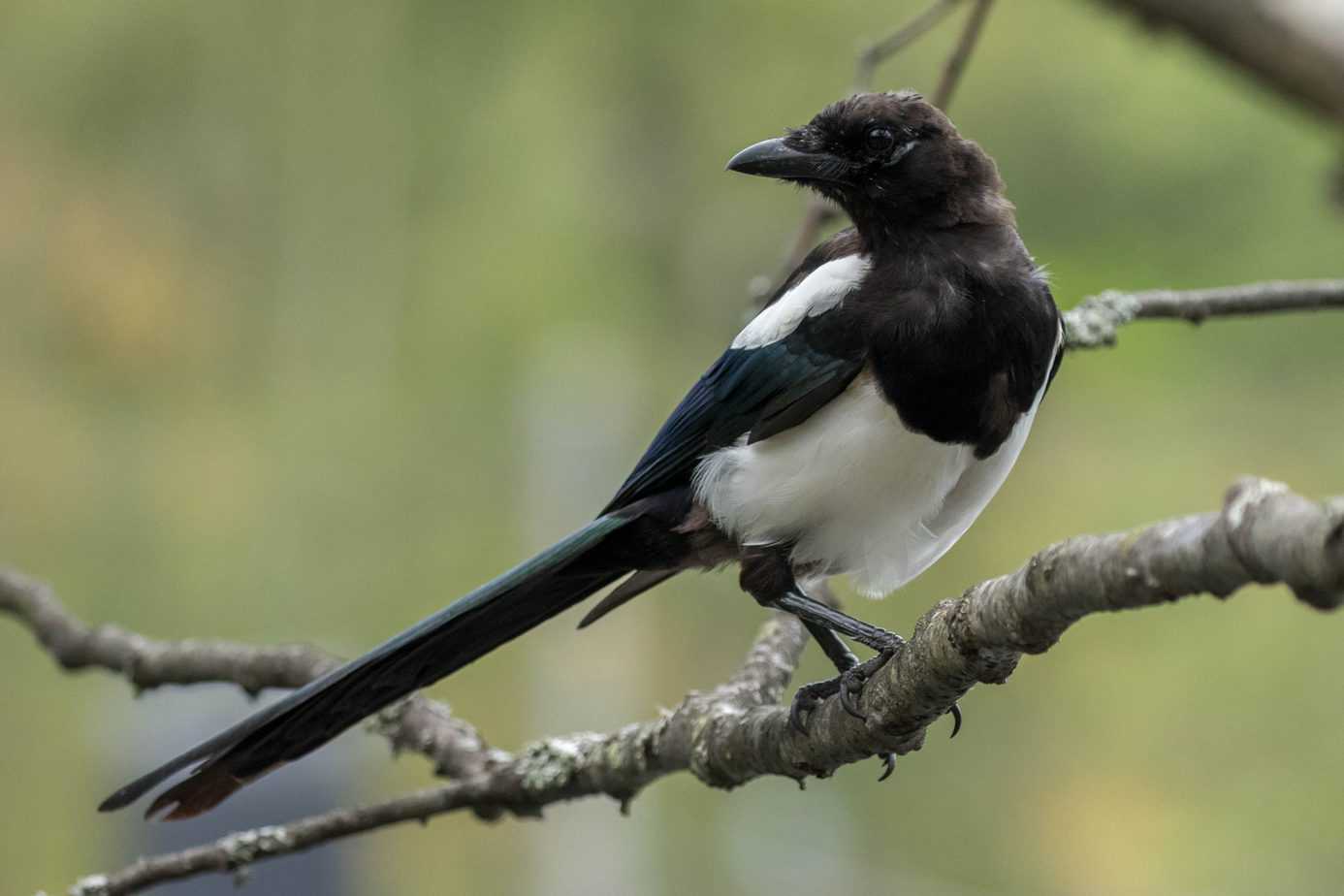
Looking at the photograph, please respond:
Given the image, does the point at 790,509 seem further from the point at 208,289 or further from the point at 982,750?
the point at 208,289

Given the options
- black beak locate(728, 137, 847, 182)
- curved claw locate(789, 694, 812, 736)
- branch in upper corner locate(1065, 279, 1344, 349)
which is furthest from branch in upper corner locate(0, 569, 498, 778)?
branch in upper corner locate(1065, 279, 1344, 349)

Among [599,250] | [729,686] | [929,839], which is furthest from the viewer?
[599,250]

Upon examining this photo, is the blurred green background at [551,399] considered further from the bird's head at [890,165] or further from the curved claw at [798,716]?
the curved claw at [798,716]

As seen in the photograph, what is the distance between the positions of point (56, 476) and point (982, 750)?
8.20 feet

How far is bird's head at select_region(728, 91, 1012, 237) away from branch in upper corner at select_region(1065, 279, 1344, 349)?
149mm

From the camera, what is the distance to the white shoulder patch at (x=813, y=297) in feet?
4.58

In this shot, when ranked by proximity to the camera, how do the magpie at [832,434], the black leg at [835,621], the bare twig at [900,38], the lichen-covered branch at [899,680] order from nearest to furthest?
1. the lichen-covered branch at [899,680]
2. the black leg at [835,621]
3. the magpie at [832,434]
4. the bare twig at [900,38]

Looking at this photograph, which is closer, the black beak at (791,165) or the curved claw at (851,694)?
the curved claw at (851,694)

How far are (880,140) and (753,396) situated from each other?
0.89ft

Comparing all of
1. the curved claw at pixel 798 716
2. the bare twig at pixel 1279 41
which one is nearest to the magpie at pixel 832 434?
the curved claw at pixel 798 716

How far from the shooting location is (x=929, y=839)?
12.2 ft

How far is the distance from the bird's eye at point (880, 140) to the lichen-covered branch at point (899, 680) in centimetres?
46

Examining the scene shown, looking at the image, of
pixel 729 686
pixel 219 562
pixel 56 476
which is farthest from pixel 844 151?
pixel 56 476

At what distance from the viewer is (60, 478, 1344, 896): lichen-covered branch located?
574 mm
